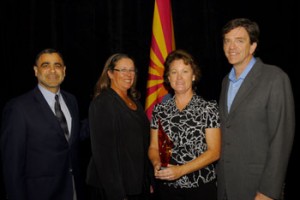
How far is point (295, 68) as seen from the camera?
155 inches

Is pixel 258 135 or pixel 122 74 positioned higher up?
pixel 122 74

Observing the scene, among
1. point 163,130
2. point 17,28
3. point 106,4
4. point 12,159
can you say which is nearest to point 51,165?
point 12,159

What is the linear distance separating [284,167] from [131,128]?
108 centimetres

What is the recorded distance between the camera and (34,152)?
6.24 ft

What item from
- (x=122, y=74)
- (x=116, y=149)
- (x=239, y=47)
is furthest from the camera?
(x=122, y=74)

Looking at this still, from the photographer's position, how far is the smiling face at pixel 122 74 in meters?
2.21

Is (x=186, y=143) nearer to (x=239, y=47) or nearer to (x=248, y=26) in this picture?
(x=239, y=47)

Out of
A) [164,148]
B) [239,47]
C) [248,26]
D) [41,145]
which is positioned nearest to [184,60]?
[239,47]

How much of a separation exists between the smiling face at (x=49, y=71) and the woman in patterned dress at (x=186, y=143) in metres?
0.88

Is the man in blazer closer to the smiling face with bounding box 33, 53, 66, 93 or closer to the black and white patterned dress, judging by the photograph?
the black and white patterned dress

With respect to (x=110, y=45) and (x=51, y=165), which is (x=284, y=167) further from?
(x=110, y=45)

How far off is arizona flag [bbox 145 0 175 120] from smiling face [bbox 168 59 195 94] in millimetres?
1487

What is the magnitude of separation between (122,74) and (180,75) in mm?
544

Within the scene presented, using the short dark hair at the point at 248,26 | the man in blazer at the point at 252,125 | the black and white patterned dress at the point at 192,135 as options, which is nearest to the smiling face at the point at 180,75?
the black and white patterned dress at the point at 192,135
